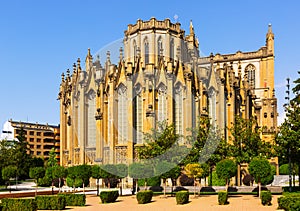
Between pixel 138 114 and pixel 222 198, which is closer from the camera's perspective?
pixel 222 198

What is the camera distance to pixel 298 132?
42.8 m

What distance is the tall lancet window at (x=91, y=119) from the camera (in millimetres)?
68188

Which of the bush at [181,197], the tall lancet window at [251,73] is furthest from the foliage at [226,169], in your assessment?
the tall lancet window at [251,73]

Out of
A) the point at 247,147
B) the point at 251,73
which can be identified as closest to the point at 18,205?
the point at 247,147

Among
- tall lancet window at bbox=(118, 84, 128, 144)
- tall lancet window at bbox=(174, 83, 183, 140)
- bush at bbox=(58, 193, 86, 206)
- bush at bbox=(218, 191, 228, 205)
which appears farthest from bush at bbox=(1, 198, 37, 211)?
tall lancet window at bbox=(174, 83, 183, 140)

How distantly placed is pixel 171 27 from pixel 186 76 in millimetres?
13342

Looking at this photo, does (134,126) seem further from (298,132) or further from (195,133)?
(298,132)

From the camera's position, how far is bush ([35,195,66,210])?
32.5m

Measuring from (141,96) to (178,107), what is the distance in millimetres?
5243

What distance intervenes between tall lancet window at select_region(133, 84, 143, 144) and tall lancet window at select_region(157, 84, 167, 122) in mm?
2546

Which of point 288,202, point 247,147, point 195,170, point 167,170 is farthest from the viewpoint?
point 247,147

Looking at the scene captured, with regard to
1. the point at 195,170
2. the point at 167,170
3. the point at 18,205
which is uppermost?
the point at 195,170

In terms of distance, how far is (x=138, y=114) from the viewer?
2479 inches

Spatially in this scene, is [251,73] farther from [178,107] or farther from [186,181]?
[186,181]
